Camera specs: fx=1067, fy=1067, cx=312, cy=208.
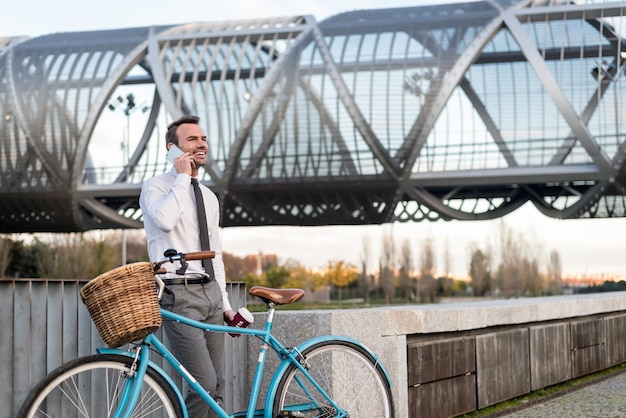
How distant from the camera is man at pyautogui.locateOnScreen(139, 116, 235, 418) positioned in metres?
4.64

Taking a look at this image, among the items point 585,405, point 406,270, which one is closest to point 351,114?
point 406,270

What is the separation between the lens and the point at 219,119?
169ft

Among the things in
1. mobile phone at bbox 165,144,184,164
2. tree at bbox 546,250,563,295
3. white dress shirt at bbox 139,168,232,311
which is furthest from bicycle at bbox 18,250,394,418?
tree at bbox 546,250,563,295

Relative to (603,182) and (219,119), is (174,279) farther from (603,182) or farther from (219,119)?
(219,119)

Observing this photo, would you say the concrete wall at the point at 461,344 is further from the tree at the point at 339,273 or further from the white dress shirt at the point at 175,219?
the tree at the point at 339,273

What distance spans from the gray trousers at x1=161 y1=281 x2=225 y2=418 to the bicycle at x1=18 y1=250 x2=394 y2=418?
0.06m

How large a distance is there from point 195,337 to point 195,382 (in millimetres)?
193

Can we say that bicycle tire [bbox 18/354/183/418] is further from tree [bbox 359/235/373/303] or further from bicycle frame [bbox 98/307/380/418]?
tree [bbox 359/235/373/303]

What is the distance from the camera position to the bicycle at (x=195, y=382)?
4320 millimetres

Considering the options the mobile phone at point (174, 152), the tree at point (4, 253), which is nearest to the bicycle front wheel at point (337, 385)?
the mobile phone at point (174, 152)

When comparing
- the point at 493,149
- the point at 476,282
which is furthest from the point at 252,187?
the point at 476,282

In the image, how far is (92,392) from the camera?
507 centimetres

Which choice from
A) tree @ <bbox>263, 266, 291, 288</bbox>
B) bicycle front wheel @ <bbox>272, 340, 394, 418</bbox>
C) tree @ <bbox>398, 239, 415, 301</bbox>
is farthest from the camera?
tree @ <bbox>263, 266, 291, 288</bbox>

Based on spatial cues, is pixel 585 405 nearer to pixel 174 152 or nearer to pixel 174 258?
pixel 174 152
